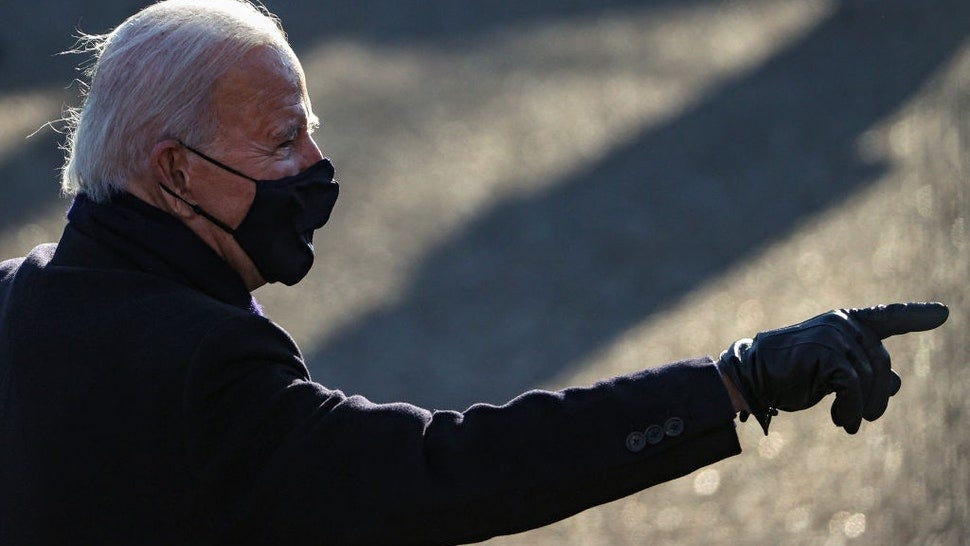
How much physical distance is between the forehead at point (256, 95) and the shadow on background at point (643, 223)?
2301 millimetres

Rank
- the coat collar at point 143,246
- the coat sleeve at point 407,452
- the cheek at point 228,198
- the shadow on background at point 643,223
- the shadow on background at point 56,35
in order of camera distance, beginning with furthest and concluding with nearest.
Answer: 1. the shadow on background at point 643,223
2. the shadow on background at point 56,35
3. the cheek at point 228,198
4. the coat collar at point 143,246
5. the coat sleeve at point 407,452

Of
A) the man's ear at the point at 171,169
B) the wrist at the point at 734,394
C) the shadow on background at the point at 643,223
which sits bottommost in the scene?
the wrist at the point at 734,394

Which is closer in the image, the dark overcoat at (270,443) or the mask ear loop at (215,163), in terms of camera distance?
the dark overcoat at (270,443)

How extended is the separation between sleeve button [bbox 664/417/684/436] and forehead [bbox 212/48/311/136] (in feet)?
2.13

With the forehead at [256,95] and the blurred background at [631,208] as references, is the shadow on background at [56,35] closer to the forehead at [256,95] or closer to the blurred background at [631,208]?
the blurred background at [631,208]

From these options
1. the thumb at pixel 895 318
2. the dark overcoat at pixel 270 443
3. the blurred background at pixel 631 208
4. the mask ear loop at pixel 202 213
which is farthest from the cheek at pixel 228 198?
the blurred background at pixel 631 208

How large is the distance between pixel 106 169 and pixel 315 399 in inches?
18.2

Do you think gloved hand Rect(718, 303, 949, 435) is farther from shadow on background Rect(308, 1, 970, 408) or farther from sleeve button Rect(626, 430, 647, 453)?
shadow on background Rect(308, 1, 970, 408)

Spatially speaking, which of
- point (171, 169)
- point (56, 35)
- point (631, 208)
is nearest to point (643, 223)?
point (631, 208)

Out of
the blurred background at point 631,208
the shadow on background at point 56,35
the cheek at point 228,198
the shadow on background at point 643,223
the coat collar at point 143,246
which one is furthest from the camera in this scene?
the shadow on background at point 643,223

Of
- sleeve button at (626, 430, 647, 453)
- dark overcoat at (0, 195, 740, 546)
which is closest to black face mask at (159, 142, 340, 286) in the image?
dark overcoat at (0, 195, 740, 546)

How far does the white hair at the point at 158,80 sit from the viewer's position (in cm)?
181

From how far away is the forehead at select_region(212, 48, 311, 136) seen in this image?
1.83 metres

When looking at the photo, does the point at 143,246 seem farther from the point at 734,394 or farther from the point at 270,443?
the point at 734,394
